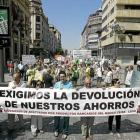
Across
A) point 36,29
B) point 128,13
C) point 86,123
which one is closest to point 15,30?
point 128,13

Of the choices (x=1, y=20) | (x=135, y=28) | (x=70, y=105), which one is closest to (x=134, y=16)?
(x=135, y=28)

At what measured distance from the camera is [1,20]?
24.6 feet

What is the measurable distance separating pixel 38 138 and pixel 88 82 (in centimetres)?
195

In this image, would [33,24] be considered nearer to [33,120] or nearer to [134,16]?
[134,16]

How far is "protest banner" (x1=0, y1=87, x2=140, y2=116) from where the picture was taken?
4.16 m

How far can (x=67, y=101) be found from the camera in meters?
4.17

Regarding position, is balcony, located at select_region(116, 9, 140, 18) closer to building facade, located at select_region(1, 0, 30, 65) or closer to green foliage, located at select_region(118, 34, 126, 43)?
green foliage, located at select_region(118, 34, 126, 43)

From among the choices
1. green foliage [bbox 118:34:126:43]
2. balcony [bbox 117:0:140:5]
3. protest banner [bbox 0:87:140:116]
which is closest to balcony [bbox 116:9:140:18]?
balcony [bbox 117:0:140:5]

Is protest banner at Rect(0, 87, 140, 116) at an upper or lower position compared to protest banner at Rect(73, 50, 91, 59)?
lower

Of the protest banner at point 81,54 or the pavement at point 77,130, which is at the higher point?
the protest banner at point 81,54

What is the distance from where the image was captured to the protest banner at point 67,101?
4160 millimetres

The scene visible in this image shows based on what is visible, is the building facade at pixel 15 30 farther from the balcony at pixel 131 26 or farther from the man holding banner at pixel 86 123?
the balcony at pixel 131 26

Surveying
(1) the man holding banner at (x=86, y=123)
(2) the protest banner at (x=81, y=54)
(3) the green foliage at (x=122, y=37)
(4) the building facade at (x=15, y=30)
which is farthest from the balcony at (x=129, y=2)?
(1) the man holding banner at (x=86, y=123)

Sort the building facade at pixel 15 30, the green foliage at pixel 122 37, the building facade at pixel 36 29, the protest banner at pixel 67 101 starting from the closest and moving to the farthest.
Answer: the protest banner at pixel 67 101, the building facade at pixel 15 30, the green foliage at pixel 122 37, the building facade at pixel 36 29
